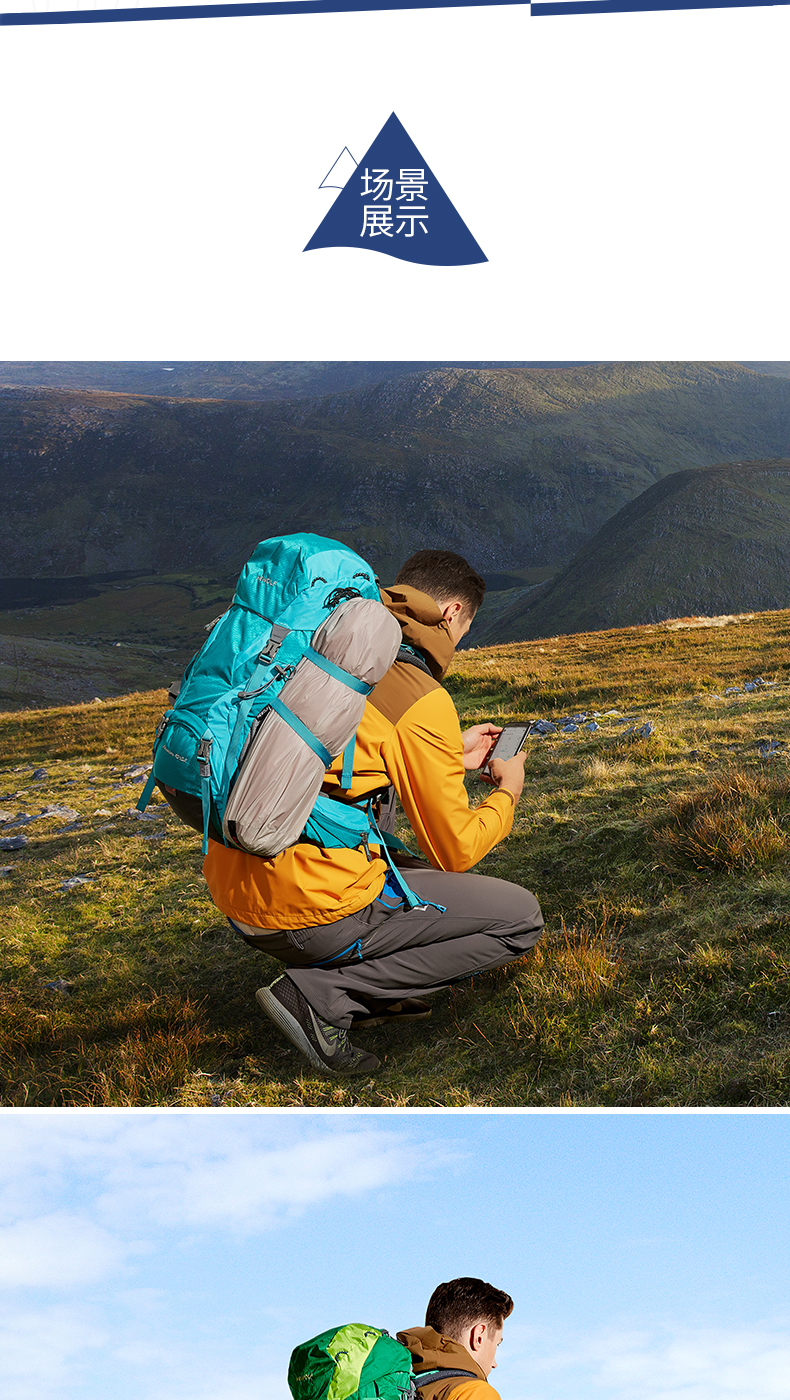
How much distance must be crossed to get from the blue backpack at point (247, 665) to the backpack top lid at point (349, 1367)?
5.66 feet

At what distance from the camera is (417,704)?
390cm

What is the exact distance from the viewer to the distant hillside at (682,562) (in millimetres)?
85812

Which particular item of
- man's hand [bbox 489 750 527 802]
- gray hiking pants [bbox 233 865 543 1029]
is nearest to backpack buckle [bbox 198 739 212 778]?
gray hiking pants [bbox 233 865 543 1029]

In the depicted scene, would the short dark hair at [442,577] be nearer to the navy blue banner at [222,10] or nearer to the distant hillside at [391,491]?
the navy blue banner at [222,10]

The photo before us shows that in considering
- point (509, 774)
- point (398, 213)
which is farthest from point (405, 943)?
point (398, 213)

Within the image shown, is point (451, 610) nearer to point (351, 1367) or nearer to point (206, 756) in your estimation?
point (206, 756)

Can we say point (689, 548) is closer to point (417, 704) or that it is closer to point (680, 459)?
point (417, 704)

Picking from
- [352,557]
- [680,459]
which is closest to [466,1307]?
[352,557]

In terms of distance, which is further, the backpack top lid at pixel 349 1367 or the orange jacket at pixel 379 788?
the orange jacket at pixel 379 788

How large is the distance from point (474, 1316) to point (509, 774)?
2.43 m

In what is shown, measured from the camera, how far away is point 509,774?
4613 mm

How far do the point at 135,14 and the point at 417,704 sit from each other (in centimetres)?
603

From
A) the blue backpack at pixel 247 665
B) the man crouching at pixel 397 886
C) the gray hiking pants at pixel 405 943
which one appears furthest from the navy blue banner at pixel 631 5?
the gray hiking pants at pixel 405 943

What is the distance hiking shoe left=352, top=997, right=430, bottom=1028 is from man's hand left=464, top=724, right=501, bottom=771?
135 cm
